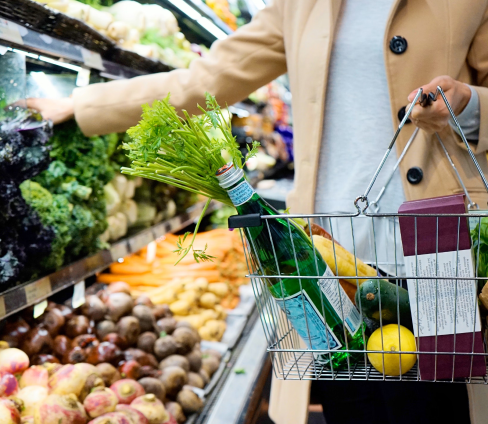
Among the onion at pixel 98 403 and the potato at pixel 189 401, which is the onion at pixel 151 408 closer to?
the onion at pixel 98 403

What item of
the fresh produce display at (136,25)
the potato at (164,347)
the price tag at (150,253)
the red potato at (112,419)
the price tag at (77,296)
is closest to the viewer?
the red potato at (112,419)

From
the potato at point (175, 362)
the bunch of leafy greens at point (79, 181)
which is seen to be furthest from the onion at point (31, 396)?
the potato at point (175, 362)

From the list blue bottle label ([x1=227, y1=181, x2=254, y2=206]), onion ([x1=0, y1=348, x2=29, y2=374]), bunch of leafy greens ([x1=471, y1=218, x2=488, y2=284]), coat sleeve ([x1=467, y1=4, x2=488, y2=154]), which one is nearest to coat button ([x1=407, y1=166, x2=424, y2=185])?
coat sleeve ([x1=467, y1=4, x2=488, y2=154])

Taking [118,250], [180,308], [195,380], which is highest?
[118,250]

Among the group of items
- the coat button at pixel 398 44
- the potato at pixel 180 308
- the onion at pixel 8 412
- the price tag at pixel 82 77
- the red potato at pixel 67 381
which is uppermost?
the price tag at pixel 82 77

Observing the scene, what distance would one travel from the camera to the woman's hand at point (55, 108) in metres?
1.48

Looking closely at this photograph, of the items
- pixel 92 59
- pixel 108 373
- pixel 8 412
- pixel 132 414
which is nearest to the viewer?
pixel 8 412

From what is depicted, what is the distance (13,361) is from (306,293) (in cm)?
100

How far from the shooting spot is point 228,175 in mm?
719

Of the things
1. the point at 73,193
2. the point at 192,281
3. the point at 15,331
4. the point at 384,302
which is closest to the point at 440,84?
the point at 384,302

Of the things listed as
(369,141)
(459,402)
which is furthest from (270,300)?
(369,141)

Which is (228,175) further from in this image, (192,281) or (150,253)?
(150,253)

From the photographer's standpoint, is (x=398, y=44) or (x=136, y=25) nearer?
(x=398, y=44)

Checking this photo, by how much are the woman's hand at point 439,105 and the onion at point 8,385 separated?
1.16 meters
